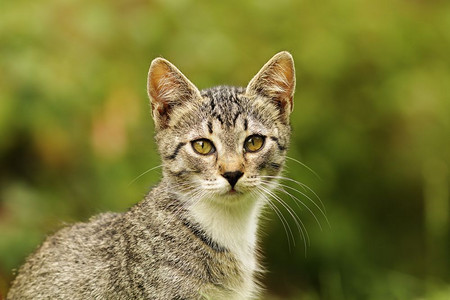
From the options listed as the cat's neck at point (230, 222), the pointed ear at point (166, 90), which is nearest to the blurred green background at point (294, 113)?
the pointed ear at point (166, 90)

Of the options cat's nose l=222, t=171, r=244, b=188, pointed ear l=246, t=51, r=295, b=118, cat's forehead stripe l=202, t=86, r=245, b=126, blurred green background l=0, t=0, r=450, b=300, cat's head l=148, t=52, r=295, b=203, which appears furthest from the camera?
blurred green background l=0, t=0, r=450, b=300

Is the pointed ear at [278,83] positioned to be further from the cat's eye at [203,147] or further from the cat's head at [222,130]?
the cat's eye at [203,147]

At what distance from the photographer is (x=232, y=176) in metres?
5.13

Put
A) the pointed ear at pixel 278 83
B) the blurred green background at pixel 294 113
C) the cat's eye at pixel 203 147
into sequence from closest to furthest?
1. the cat's eye at pixel 203 147
2. the pointed ear at pixel 278 83
3. the blurred green background at pixel 294 113

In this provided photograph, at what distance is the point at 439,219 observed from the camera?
23.5 feet

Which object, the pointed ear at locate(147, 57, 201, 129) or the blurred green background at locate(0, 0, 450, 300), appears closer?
the pointed ear at locate(147, 57, 201, 129)

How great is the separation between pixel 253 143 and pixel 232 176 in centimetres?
42

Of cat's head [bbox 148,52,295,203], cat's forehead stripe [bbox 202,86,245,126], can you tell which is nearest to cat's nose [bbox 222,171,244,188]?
cat's head [bbox 148,52,295,203]

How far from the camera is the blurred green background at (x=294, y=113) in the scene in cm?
846

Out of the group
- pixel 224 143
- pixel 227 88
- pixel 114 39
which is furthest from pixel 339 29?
pixel 224 143

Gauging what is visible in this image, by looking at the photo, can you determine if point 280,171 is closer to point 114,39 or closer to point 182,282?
point 182,282

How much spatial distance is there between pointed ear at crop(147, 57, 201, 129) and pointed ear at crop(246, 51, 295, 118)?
46 cm

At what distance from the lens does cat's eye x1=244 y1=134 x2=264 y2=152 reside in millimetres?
5418

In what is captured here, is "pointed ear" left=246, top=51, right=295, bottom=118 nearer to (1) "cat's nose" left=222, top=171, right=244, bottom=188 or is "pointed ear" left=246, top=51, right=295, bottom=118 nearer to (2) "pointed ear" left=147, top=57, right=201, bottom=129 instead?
(2) "pointed ear" left=147, top=57, right=201, bottom=129
